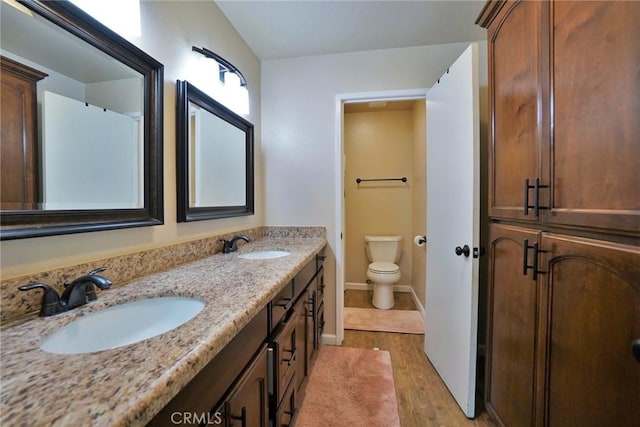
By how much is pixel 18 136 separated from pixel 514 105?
167 cm

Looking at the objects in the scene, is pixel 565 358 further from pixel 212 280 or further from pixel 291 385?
pixel 212 280

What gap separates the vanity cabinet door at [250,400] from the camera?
0.67 meters

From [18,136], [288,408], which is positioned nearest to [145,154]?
[18,136]

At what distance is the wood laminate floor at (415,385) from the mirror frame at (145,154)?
165 cm

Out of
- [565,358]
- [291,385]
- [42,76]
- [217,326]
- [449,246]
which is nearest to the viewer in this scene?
[217,326]

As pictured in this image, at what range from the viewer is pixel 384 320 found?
2.53m

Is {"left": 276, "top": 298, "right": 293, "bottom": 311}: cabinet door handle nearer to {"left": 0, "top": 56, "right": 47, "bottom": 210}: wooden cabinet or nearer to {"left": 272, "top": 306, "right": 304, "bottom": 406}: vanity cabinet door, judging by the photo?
{"left": 272, "top": 306, "right": 304, "bottom": 406}: vanity cabinet door

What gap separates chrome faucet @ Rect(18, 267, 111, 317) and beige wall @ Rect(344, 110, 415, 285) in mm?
2874

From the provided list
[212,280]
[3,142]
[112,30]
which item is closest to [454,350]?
[212,280]

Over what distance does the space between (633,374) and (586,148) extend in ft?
1.98

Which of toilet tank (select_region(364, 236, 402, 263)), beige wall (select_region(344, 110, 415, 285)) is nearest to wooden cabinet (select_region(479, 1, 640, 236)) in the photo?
toilet tank (select_region(364, 236, 402, 263))

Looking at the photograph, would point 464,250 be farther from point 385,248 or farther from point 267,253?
point 385,248

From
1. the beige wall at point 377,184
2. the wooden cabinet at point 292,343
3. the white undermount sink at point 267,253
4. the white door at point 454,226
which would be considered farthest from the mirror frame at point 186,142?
the beige wall at point 377,184

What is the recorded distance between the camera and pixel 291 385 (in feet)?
3.93
